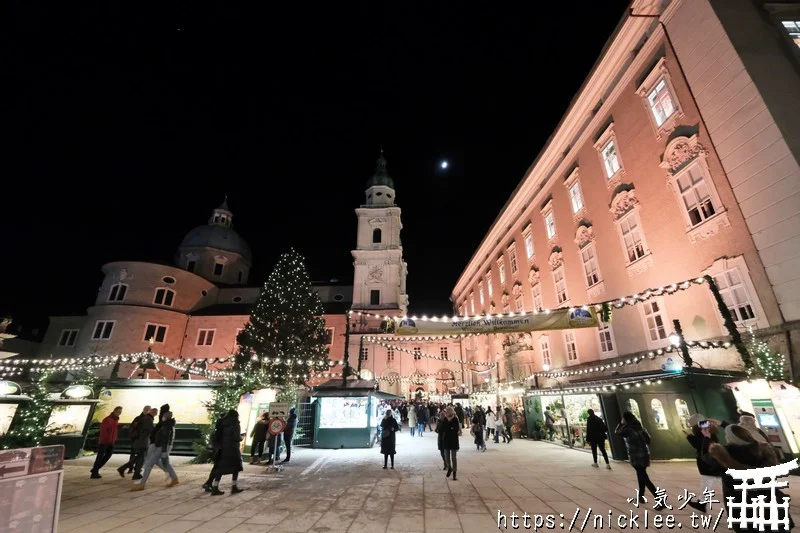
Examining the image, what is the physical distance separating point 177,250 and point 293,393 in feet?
151

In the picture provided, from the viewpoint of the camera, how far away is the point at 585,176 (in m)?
18.9

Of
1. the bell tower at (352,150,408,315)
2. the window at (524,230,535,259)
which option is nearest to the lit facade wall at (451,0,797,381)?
the window at (524,230,535,259)

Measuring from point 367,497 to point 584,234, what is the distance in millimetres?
16741

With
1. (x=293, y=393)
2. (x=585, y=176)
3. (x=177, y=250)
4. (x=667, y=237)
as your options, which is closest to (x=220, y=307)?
(x=177, y=250)

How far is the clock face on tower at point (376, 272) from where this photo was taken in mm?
44781

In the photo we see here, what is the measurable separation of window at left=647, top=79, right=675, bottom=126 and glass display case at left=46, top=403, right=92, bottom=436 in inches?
1046

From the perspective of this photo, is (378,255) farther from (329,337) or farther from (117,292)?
(117,292)

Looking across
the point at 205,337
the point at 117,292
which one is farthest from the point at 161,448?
the point at 117,292

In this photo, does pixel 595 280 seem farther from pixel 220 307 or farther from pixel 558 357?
pixel 220 307

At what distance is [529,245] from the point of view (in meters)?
24.9

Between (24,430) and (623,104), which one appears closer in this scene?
(24,430)

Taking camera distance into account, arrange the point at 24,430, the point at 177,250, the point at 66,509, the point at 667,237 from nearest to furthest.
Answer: the point at 66,509
the point at 24,430
the point at 667,237
the point at 177,250

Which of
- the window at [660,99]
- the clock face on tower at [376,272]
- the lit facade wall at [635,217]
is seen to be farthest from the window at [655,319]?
the clock face on tower at [376,272]

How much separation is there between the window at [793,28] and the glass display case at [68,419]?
30702 mm
